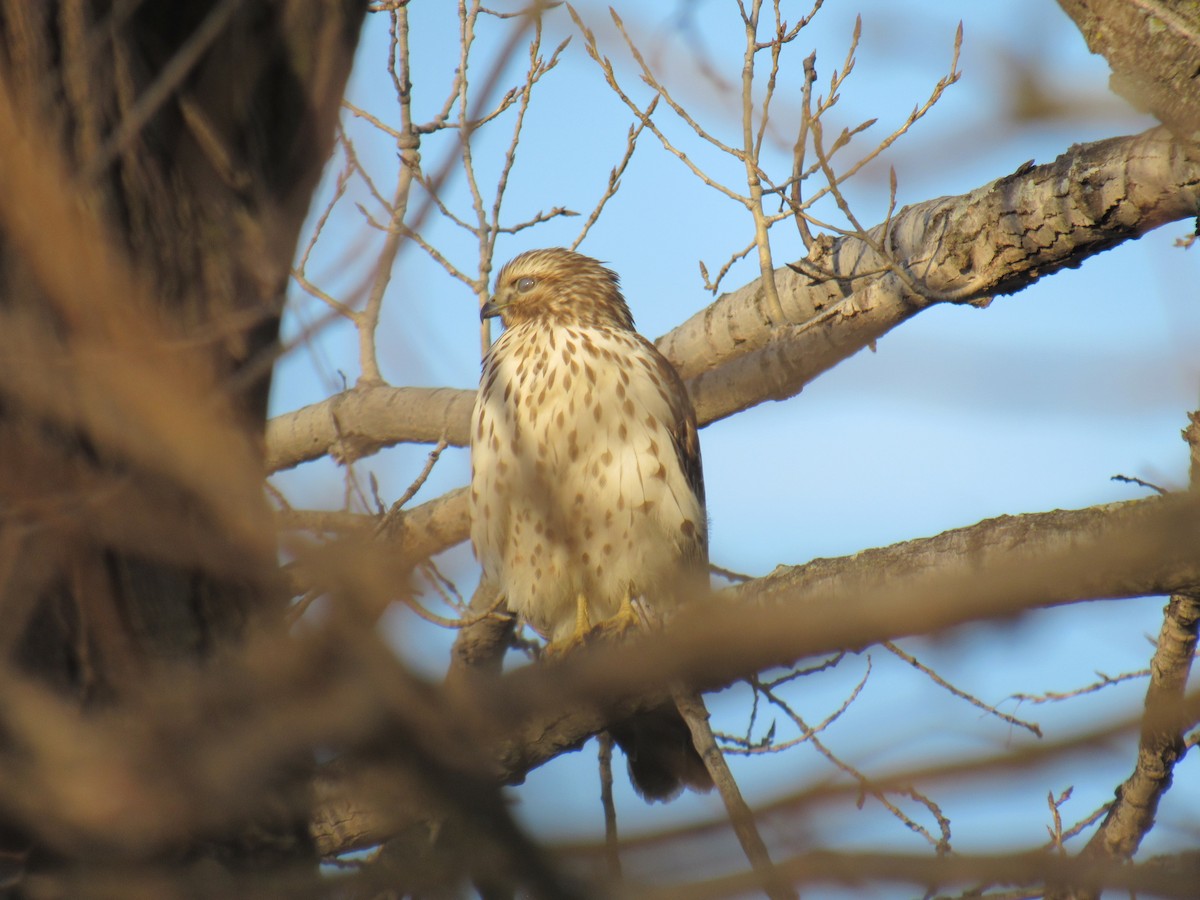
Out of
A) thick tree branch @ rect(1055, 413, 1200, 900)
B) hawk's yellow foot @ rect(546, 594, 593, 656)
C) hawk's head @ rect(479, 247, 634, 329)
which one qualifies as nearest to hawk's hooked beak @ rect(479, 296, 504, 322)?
hawk's head @ rect(479, 247, 634, 329)

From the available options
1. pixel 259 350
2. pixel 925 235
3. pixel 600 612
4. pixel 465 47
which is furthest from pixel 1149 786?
pixel 465 47

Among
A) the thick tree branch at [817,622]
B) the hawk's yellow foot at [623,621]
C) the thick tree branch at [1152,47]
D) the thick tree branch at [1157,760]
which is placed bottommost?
the thick tree branch at [1157,760]

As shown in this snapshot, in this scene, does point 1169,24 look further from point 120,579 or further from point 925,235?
point 120,579

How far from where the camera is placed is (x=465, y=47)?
5.03 metres

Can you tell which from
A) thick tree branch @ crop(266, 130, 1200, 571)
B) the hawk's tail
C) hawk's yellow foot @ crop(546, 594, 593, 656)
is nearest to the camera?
thick tree branch @ crop(266, 130, 1200, 571)

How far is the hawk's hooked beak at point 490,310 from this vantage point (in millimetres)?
5551

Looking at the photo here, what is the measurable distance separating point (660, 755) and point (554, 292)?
7.11ft

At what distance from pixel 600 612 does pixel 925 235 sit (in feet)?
6.91

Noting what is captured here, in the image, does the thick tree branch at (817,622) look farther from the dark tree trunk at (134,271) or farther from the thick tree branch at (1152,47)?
the thick tree branch at (1152,47)

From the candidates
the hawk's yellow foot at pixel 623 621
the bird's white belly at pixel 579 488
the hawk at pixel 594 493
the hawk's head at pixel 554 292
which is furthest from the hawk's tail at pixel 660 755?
the hawk's head at pixel 554 292

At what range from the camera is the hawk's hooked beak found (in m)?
5.55

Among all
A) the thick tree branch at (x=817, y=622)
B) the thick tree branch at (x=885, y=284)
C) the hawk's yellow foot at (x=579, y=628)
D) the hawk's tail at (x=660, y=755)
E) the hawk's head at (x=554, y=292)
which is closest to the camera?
the thick tree branch at (x=817, y=622)

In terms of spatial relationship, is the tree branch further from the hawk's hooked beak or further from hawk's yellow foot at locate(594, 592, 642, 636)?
hawk's yellow foot at locate(594, 592, 642, 636)

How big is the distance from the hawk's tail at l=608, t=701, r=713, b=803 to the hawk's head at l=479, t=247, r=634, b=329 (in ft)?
5.86
